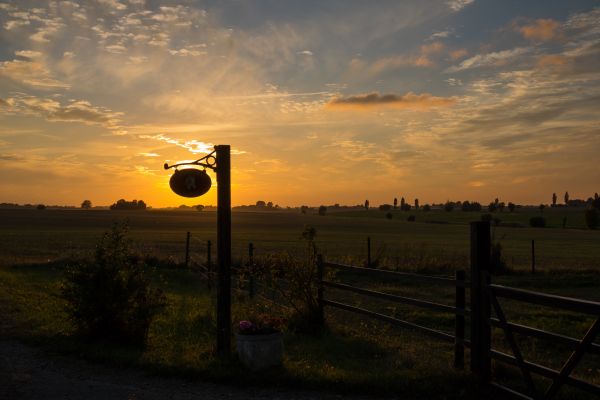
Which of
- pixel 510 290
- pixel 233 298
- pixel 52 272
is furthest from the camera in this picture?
pixel 52 272

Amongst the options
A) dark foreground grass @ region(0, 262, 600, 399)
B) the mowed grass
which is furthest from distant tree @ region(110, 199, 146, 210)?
dark foreground grass @ region(0, 262, 600, 399)

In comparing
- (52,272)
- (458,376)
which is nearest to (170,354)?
(458,376)

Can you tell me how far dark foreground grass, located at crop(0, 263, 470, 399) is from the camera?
7.36m

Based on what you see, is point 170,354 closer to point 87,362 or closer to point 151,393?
point 87,362

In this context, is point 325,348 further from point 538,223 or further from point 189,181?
point 538,223

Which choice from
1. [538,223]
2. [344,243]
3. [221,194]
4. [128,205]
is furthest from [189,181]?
[128,205]

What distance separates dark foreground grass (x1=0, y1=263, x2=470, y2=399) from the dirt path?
0.84 feet

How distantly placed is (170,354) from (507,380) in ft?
15.7

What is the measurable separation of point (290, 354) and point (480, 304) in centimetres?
317

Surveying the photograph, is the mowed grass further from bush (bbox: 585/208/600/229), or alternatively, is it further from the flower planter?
bush (bbox: 585/208/600/229)

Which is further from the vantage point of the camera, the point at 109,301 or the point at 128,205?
the point at 128,205

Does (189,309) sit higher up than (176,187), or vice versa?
(176,187)

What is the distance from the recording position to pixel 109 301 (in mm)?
9500

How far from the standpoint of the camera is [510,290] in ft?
22.3
